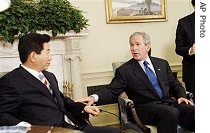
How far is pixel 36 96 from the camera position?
2.05 meters

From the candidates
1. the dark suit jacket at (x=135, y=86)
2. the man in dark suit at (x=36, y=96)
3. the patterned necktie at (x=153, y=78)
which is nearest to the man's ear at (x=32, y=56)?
the man in dark suit at (x=36, y=96)

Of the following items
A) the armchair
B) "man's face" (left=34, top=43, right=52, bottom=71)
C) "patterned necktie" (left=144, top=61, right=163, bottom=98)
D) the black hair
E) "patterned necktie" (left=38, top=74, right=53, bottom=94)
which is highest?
the black hair

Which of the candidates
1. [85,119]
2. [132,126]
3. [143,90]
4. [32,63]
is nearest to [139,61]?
[143,90]

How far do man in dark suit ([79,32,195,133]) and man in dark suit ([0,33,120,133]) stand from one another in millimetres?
300

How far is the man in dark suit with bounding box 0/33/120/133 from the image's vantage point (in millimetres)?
1957

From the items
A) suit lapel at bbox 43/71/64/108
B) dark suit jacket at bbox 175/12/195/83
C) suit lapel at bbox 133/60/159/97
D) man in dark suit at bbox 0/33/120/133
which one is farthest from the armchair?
dark suit jacket at bbox 175/12/195/83

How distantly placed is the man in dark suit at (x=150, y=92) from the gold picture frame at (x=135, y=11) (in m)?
1.39

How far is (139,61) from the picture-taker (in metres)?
2.79

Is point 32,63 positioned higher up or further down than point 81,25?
further down

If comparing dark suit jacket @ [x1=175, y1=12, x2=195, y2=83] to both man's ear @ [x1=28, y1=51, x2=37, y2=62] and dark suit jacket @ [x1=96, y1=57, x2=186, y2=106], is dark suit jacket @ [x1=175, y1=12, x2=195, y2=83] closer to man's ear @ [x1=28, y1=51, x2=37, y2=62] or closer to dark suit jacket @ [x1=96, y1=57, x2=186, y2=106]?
dark suit jacket @ [x1=96, y1=57, x2=186, y2=106]

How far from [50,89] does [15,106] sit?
34cm

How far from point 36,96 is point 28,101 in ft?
0.23

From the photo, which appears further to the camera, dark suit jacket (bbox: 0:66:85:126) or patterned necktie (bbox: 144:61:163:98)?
patterned necktie (bbox: 144:61:163:98)

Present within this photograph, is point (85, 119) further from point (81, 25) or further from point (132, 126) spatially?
point (81, 25)
